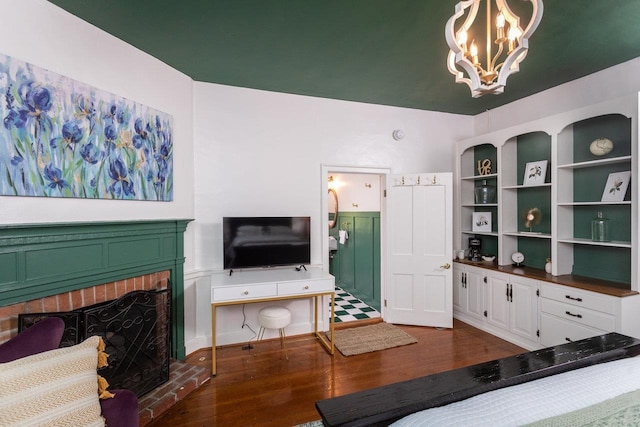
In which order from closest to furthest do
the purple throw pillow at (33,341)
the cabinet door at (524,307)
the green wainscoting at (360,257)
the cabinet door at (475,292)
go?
the purple throw pillow at (33,341), the cabinet door at (524,307), the cabinet door at (475,292), the green wainscoting at (360,257)

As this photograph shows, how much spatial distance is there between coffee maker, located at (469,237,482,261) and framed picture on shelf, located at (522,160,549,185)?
0.94 meters

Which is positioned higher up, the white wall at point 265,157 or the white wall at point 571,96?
the white wall at point 571,96

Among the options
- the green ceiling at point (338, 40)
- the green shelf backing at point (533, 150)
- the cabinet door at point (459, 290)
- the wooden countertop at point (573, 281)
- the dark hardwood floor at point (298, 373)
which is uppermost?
the green ceiling at point (338, 40)

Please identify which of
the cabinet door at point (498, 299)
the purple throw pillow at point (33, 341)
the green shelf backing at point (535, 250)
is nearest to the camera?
the purple throw pillow at point (33, 341)

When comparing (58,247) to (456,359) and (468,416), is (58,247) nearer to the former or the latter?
(468,416)

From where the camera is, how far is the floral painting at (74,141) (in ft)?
5.76

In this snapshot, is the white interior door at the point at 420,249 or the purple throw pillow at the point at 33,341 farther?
the white interior door at the point at 420,249

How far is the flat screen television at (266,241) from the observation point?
3020mm

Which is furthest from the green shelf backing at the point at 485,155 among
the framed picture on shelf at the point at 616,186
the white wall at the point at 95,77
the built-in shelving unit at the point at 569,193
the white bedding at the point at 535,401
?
the white wall at the point at 95,77

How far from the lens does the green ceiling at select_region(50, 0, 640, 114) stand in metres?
1.98

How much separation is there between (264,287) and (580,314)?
283 centimetres

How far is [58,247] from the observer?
191cm

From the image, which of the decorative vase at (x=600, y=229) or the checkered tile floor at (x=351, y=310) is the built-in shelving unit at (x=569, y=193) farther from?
the checkered tile floor at (x=351, y=310)

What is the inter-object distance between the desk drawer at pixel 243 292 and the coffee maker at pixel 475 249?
270 cm
